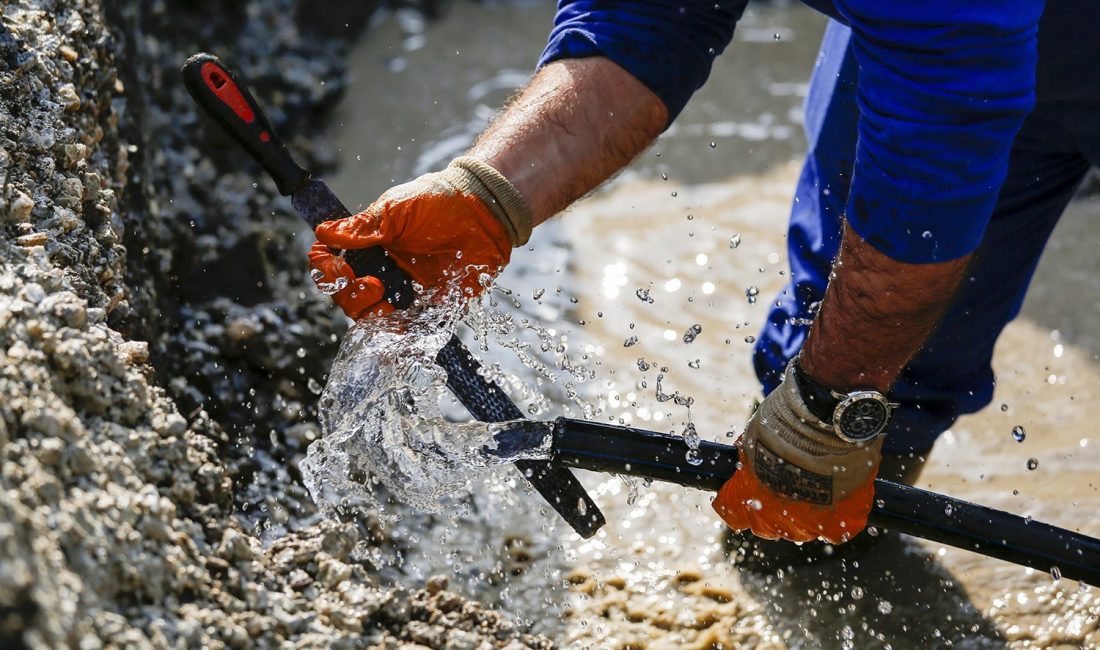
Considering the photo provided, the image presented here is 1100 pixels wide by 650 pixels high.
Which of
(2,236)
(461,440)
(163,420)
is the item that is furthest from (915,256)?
(2,236)

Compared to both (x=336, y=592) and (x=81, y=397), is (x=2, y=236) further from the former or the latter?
(x=336, y=592)

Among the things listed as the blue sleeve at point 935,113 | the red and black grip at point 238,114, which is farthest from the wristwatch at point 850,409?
the red and black grip at point 238,114

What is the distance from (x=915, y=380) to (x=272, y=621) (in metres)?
1.48

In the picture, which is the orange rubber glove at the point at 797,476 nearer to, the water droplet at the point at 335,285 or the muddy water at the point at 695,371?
the muddy water at the point at 695,371

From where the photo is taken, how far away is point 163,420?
1505 millimetres

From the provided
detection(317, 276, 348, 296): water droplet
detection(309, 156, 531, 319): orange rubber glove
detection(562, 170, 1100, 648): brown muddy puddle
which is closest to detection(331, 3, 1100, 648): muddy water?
detection(562, 170, 1100, 648): brown muddy puddle

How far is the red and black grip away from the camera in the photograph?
191 cm

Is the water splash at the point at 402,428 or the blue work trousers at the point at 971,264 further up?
the blue work trousers at the point at 971,264

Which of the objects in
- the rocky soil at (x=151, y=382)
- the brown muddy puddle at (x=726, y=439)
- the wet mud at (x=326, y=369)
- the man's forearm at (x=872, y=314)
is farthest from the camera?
the brown muddy puddle at (x=726, y=439)

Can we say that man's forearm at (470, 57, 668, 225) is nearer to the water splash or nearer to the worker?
the worker

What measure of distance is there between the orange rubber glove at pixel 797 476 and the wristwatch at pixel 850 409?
1 centimetres

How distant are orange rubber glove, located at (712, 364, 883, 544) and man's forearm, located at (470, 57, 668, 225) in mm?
588

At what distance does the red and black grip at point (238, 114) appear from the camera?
191 centimetres

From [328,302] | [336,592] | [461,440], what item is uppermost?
[328,302]
